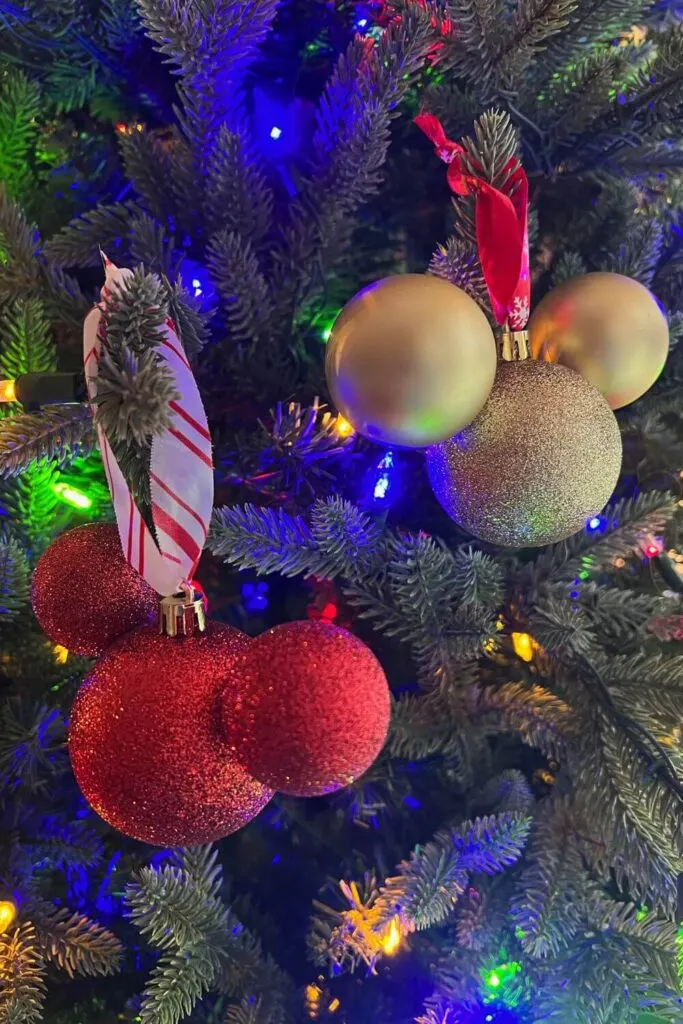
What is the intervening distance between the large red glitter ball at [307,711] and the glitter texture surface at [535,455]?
0.53ft

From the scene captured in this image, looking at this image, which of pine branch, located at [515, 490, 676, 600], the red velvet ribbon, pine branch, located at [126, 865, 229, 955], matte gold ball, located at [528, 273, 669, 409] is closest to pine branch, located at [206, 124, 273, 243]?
the red velvet ribbon

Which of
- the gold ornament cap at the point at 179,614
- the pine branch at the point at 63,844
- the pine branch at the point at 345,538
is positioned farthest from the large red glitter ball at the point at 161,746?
the pine branch at the point at 63,844

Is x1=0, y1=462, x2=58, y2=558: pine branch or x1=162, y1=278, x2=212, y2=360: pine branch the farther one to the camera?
x1=0, y1=462, x2=58, y2=558: pine branch

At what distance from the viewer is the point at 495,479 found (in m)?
0.45

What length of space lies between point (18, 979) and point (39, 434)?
16.0 inches

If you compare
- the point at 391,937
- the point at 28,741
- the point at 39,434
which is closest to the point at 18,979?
the point at 28,741

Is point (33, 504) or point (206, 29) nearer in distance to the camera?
point (206, 29)

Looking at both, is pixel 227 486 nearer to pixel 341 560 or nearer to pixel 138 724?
pixel 341 560

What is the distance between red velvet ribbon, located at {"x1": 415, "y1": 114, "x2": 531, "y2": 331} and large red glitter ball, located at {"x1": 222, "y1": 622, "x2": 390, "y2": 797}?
27 centimetres

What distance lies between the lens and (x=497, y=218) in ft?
1.48

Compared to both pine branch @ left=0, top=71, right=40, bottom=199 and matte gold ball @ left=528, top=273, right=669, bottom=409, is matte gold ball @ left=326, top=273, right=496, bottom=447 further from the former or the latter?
pine branch @ left=0, top=71, right=40, bottom=199

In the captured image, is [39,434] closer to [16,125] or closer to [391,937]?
[16,125]

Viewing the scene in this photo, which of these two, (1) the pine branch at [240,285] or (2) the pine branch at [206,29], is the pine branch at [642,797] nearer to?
(1) the pine branch at [240,285]

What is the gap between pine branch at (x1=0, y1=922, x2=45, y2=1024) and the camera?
1.65 feet
